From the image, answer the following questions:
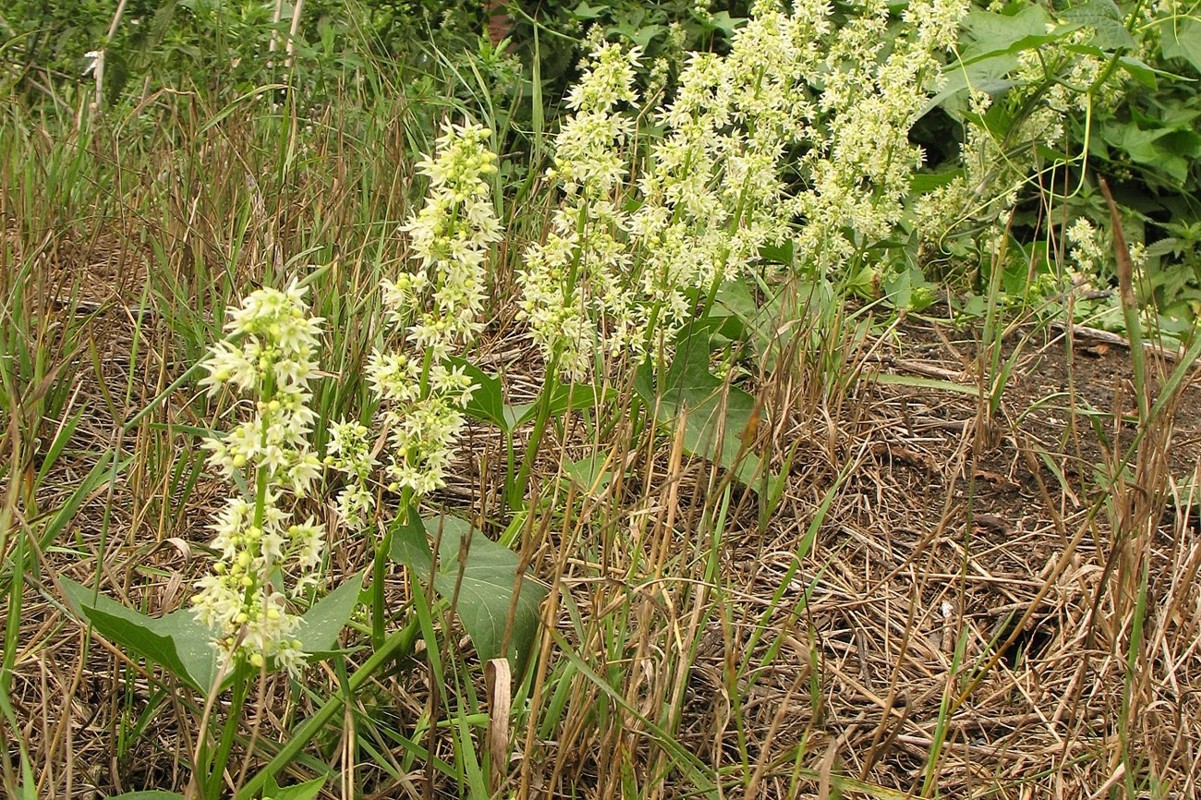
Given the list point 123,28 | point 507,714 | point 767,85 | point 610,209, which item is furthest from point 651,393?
point 123,28

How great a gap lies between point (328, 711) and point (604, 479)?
901 millimetres

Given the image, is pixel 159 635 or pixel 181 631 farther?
pixel 181 631

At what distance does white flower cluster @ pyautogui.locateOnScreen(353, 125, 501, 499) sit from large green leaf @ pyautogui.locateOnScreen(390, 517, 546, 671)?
0.11m

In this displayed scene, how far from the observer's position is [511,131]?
577 cm

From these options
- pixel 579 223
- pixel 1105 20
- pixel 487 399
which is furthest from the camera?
pixel 1105 20

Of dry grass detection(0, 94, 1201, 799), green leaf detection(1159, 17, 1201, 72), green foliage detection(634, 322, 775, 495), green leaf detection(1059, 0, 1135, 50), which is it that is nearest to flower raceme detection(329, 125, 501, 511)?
dry grass detection(0, 94, 1201, 799)

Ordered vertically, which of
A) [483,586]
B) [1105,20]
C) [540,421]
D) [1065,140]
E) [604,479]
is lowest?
[604,479]

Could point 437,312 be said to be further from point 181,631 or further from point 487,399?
point 181,631

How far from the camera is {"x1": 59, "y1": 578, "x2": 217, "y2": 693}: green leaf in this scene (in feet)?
5.40

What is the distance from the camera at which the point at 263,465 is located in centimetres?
158

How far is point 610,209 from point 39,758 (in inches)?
52.9

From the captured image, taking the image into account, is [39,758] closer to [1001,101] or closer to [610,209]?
[610,209]

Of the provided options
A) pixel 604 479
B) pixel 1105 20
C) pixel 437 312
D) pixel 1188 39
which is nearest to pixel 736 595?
pixel 604 479

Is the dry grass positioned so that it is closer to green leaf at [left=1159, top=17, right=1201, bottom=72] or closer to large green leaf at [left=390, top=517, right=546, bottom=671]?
large green leaf at [left=390, top=517, right=546, bottom=671]
